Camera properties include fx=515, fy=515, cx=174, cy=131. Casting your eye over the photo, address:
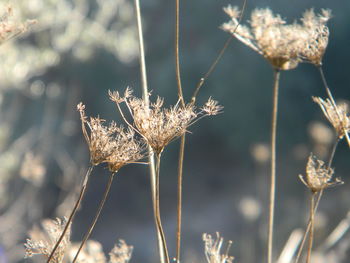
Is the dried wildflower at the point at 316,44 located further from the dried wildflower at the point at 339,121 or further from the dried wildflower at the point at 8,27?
the dried wildflower at the point at 8,27

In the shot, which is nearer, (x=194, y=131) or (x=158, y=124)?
(x=158, y=124)

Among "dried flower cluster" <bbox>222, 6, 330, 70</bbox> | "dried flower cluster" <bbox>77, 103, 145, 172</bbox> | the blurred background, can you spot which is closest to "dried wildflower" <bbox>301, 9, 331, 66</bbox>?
"dried flower cluster" <bbox>222, 6, 330, 70</bbox>

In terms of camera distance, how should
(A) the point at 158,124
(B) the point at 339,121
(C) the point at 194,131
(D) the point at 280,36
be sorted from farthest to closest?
(C) the point at 194,131 < (D) the point at 280,36 < (B) the point at 339,121 < (A) the point at 158,124

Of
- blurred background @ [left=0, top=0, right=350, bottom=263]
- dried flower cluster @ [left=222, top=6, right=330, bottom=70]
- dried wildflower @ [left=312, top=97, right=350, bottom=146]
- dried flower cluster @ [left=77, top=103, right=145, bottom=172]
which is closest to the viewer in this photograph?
dried flower cluster @ [left=77, top=103, right=145, bottom=172]

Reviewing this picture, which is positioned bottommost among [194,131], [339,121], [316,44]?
[339,121]

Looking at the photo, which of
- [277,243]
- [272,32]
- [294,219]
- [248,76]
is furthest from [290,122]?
[272,32]

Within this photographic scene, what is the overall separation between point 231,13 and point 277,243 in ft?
17.9

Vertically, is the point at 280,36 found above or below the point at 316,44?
above

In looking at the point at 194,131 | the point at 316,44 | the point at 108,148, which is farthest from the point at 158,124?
the point at 194,131

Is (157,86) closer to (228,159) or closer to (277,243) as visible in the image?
(228,159)

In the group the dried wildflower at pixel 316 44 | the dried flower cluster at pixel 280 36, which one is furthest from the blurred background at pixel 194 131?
the dried wildflower at pixel 316 44

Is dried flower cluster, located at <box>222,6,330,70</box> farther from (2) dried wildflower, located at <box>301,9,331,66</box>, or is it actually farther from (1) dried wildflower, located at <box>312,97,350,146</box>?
(1) dried wildflower, located at <box>312,97,350,146</box>

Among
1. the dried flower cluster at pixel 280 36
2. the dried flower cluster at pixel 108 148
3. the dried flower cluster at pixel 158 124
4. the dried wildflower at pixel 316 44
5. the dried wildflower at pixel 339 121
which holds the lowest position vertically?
the dried flower cluster at pixel 108 148

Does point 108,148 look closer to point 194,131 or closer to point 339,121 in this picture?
point 339,121
